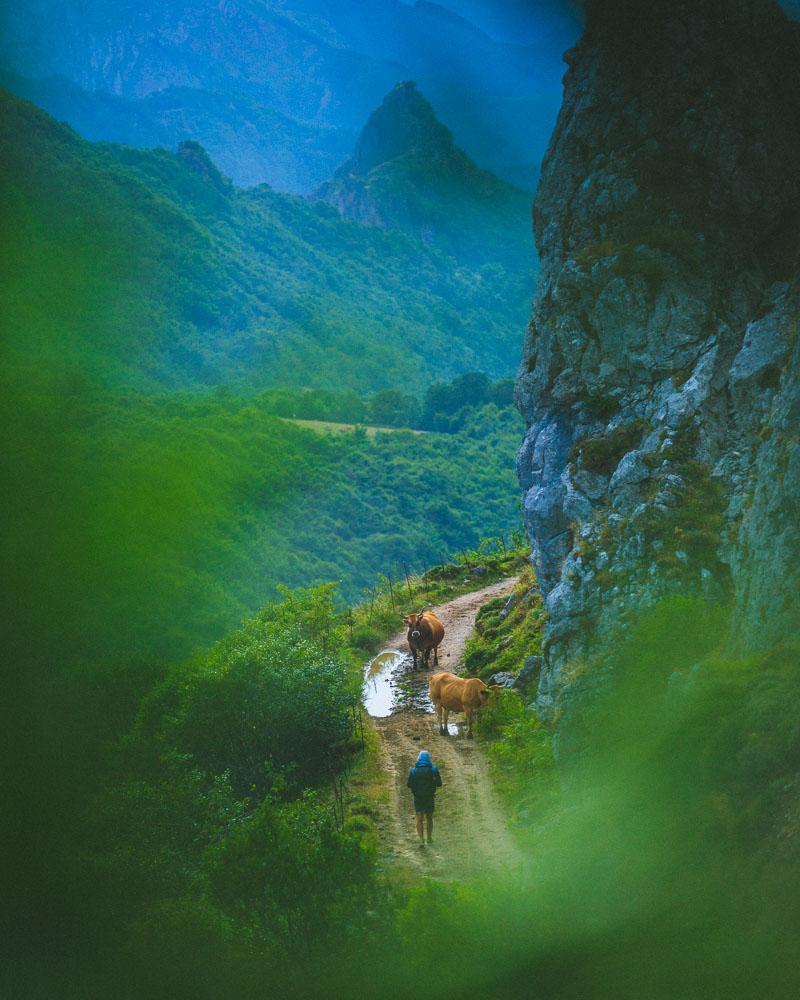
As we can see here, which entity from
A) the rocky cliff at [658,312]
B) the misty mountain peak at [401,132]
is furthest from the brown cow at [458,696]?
the misty mountain peak at [401,132]

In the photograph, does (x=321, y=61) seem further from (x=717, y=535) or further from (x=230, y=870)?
(x=230, y=870)

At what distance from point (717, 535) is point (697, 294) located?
588 cm

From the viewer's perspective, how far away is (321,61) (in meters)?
10.9

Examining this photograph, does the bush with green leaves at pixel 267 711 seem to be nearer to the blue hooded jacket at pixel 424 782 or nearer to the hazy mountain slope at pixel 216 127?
the blue hooded jacket at pixel 424 782

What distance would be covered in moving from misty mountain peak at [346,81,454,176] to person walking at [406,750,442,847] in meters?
9.34

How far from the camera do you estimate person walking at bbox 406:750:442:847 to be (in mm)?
12891

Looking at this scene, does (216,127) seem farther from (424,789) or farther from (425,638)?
(424,789)

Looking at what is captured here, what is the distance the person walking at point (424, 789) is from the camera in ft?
42.3

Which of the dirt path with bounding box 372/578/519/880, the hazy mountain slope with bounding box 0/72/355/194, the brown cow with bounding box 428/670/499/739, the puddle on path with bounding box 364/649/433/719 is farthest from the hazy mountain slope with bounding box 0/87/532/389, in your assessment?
the puddle on path with bounding box 364/649/433/719

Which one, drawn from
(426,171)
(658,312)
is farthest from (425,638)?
(426,171)

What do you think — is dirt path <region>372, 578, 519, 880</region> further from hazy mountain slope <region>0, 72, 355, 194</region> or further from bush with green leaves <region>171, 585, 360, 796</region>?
hazy mountain slope <region>0, 72, 355, 194</region>

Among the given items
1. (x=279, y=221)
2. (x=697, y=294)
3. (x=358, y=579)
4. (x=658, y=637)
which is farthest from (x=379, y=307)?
(x=658, y=637)

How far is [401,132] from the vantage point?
44.5ft

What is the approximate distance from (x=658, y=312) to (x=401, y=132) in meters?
6.63
